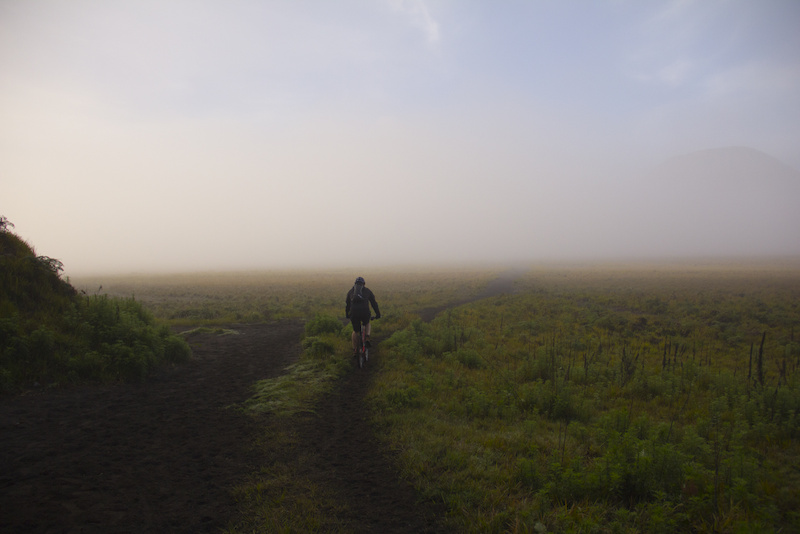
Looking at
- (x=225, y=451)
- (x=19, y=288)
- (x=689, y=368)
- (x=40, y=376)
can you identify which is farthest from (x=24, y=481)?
(x=689, y=368)

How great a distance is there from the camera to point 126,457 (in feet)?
18.2

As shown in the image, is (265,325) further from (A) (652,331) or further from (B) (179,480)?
(A) (652,331)

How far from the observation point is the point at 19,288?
1005cm

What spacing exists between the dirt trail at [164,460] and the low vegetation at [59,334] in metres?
0.76

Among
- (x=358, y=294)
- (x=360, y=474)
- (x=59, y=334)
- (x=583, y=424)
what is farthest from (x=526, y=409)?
(x=59, y=334)

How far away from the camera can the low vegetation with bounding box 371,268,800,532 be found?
408 centimetres

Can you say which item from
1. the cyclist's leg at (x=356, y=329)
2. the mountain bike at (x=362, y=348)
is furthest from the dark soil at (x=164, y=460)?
the cyclist's leg at (x=356, y=329)

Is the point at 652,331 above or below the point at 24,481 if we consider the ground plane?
below

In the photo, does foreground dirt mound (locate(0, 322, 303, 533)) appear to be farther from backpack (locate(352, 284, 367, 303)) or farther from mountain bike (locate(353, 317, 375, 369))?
backpack (locate(352, 284, 367, 303))

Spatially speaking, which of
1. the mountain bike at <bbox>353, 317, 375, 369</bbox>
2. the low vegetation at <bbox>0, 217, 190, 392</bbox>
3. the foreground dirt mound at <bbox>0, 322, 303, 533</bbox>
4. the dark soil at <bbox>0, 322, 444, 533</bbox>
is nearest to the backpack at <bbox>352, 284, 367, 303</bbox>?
the mountain bike at <bbox>353, 317, 375, 369</bbox>

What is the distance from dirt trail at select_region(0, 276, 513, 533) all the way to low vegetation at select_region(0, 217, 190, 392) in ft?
2.50

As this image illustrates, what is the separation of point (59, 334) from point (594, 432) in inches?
505

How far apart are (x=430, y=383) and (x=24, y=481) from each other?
23.7 ft

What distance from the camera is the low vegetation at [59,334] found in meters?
8.24
